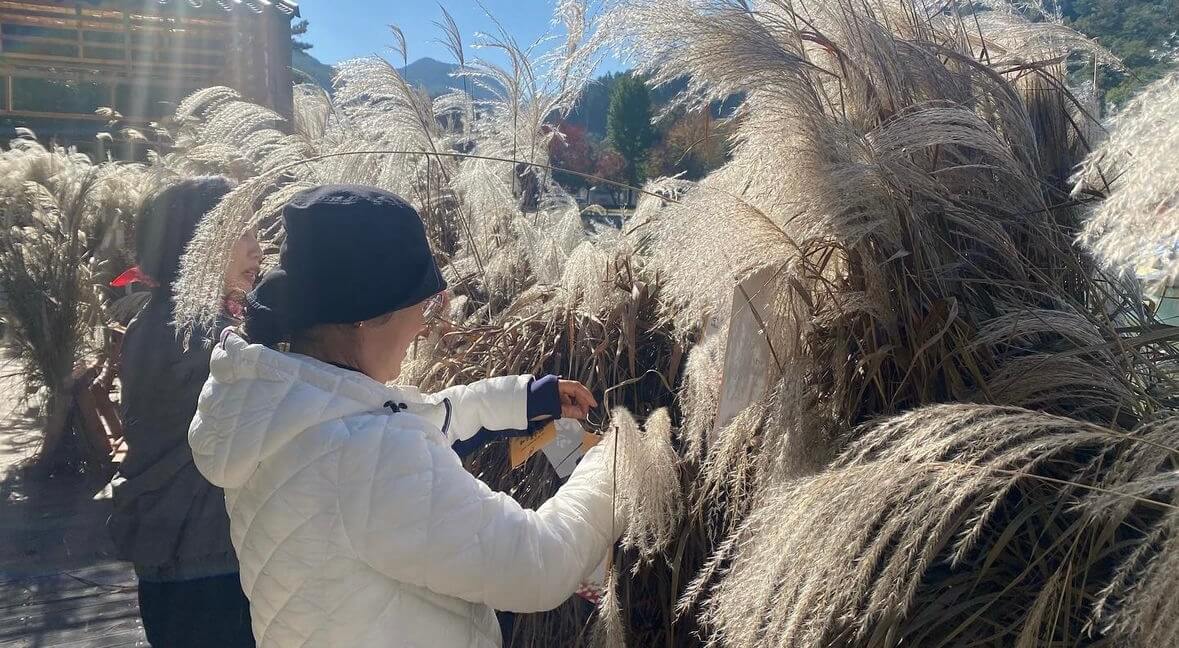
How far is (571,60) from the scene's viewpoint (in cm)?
300

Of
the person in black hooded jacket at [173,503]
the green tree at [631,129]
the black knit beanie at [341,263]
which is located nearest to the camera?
the black knit beanie at [341,263]

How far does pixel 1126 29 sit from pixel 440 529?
9.08 ft

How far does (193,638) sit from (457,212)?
1.55 m

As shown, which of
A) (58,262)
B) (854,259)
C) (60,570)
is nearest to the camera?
(854,259)

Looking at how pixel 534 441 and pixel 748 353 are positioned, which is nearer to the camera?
pixel 748 353

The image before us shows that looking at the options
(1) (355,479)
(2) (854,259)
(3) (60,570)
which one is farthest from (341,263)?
(3) (60,570)

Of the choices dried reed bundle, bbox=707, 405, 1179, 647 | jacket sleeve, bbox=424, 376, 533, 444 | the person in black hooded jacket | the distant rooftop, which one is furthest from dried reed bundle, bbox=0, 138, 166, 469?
dried reed bundle, bbox=707, 405, 1179, 647

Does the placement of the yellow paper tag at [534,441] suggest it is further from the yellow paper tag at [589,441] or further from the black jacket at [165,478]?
the black jacket at [165,478]

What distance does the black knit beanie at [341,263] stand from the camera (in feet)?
4.29

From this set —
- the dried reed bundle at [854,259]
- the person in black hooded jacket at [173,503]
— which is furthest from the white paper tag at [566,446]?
the person in black hooded jacket at [173,503]

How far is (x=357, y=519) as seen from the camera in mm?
1203

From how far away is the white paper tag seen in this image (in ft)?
5.71

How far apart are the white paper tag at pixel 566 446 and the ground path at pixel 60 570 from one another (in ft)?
8.49

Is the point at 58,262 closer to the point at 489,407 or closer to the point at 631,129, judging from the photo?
the point at 489,407
